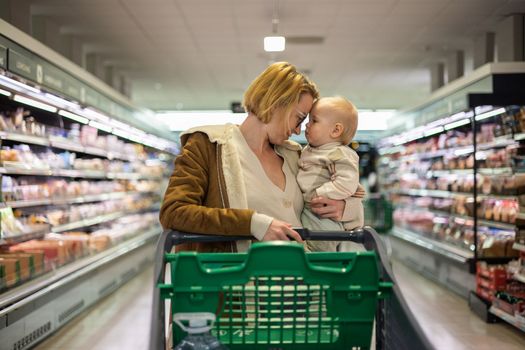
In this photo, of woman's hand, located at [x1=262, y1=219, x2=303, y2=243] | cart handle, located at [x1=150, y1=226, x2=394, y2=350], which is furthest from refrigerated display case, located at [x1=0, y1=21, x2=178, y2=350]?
woman's hand, located at [x1=262, y1=219, x2=303, y2=243]

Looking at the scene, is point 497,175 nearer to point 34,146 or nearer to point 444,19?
point 444,19

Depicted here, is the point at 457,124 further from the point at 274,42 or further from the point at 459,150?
the point at 274,42

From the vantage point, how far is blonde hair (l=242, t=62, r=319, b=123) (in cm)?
190

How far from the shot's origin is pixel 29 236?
16.9 feet

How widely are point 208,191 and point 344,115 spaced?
1.65ft

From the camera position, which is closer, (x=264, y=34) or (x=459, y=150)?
(x=459, y=150)

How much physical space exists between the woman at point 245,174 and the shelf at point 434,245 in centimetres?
527

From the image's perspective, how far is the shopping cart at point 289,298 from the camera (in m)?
1.32

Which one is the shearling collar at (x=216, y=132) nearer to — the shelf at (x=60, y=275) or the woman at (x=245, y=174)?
the woman at (x=245, y=174)

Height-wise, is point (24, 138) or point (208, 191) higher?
point (24, 138)

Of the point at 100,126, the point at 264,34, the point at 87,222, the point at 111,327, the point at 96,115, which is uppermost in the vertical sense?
the point at 264,34

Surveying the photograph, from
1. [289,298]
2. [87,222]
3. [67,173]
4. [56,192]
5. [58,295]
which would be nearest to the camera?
[289,298]

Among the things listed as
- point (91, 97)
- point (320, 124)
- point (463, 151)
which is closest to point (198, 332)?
point (320, 124)

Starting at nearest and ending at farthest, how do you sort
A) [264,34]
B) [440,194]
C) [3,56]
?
[3,56], [264,34], [440,194]
